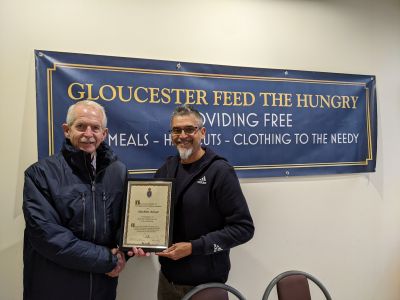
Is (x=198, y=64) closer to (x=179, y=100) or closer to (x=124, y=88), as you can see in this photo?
(x=179, y=100)

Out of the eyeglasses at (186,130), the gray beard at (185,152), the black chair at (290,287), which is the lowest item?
the black chair at (290,287)

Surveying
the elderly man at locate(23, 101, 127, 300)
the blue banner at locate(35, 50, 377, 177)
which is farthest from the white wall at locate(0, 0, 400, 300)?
the elderly man at locate(23, 101, 127, 300)

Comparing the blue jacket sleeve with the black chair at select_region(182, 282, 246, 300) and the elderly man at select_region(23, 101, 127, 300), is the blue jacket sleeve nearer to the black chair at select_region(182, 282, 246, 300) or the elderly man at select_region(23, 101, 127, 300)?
the elderly man at select_region(23, 101, 127, 300)

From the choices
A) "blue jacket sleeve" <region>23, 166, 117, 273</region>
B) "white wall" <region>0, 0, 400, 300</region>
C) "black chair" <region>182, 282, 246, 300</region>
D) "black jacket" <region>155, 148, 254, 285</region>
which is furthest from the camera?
"white wall" <region>0, 0, 400, 300</region>

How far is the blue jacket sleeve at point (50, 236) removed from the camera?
123 cm

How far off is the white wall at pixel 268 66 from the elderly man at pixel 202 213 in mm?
545

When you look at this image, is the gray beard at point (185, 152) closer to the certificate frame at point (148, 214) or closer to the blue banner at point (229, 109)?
the certificate frame at point (148, 214)

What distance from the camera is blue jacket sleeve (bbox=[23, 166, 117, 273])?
1.23 metres

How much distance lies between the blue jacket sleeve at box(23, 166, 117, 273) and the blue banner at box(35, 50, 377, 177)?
20.8 inches

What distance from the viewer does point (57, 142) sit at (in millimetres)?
1766

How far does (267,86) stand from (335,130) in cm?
61

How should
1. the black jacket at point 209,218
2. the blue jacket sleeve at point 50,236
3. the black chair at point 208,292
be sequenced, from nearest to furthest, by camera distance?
the blue jacket sleeve at point 50,236
the black chair at point 208,292
the black jacket at point 209,218

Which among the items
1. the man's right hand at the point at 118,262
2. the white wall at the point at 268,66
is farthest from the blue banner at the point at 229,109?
the man's right hand at the point at 118,262
